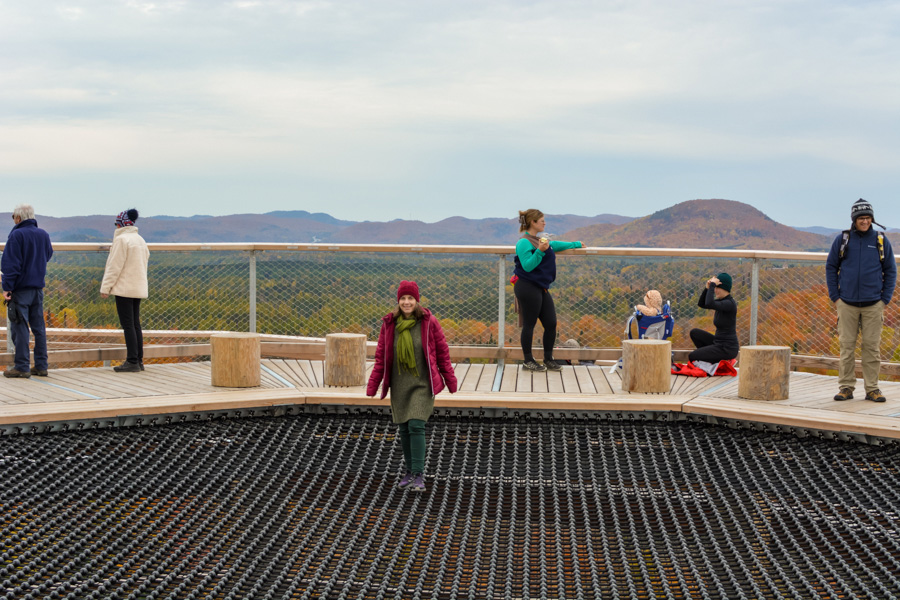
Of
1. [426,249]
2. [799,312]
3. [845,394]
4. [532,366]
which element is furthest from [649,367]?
[426,249]

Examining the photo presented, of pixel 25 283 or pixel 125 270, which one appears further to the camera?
pixel 125 270

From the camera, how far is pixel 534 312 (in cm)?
886

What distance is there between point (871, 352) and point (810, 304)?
4.64 ft

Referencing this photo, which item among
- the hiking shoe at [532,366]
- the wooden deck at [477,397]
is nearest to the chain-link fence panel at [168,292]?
the wooden deck at [477,397]

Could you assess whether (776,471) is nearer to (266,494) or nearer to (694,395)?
(694,395)

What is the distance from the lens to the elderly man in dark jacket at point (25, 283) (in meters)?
8.43

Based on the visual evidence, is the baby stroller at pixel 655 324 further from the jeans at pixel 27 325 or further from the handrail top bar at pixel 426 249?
the jeans at pixel 27 325

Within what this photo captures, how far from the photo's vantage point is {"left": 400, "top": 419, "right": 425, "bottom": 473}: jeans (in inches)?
244

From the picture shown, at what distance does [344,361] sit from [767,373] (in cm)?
369

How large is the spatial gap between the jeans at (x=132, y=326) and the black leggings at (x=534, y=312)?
376cm

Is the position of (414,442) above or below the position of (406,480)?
above

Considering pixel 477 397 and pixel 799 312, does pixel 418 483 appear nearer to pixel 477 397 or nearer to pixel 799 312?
pixel 477 397

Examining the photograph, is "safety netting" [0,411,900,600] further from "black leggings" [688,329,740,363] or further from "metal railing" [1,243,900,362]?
"metal railing" [1,243,900,362]

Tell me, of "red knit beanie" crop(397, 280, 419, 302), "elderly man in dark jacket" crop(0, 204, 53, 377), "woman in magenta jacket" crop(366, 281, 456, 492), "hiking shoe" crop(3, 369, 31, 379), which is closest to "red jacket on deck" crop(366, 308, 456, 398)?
"woman in magenta jacket" crop(366, 281, 456, 492)
